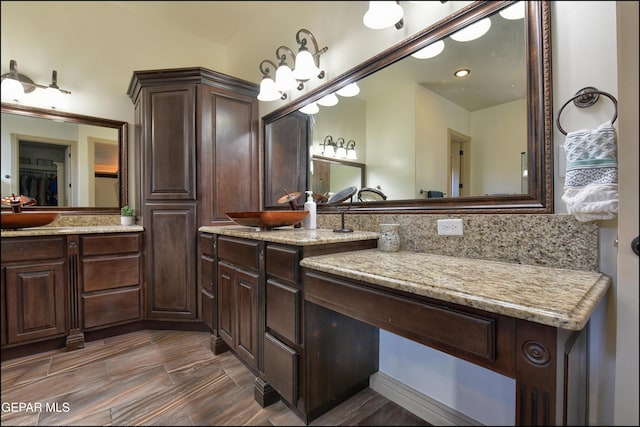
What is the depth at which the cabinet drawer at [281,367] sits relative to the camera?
3.82 ft

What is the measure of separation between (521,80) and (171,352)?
239cm

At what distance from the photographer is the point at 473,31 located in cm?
114

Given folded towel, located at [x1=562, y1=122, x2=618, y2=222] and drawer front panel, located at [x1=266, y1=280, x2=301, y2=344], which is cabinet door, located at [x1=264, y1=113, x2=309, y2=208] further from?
folded towel, located at [x1=562, y1=122, x2=618, y2=222]

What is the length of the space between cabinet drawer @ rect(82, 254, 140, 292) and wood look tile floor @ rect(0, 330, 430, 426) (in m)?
0.43

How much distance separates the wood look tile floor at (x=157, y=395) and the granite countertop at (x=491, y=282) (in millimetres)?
710

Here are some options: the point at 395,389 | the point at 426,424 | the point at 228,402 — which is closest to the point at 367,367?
the point at 395,389

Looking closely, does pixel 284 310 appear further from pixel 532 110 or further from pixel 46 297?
pixel 46 297

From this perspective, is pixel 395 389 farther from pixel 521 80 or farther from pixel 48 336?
pixel 48 336

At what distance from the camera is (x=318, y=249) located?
1.20 m

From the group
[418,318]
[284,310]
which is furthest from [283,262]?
[418,318]

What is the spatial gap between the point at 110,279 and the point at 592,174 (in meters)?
2.73

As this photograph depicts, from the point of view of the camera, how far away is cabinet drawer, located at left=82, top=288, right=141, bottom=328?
76.2 inches

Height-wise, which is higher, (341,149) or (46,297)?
(341,149)

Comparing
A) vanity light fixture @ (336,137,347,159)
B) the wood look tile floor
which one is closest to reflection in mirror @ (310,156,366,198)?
vanity light fixture @ (336,137,347,159)
